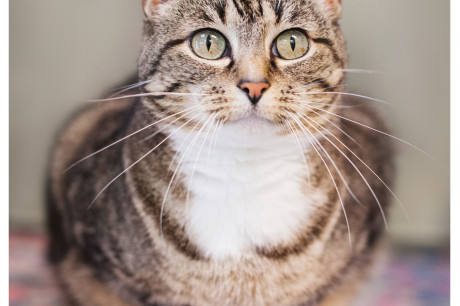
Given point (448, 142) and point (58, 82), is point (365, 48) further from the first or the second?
point (58, 82)

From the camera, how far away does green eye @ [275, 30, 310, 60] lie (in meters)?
0.78

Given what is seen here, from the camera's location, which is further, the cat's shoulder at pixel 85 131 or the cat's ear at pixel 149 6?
the cat's shoulder at pixel 85 131

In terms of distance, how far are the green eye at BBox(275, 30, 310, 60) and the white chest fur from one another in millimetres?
152

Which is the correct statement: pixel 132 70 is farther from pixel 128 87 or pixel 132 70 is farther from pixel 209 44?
pixel 209 44

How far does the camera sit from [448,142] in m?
0.97

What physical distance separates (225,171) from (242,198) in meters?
0.06

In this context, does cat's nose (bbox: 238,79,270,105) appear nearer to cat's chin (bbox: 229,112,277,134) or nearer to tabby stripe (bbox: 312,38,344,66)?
cat's chin (bbox: 229,112,277,134)

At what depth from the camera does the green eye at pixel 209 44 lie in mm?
778

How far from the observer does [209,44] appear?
785mm
